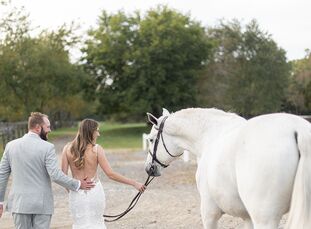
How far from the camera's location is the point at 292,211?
13.6 ft

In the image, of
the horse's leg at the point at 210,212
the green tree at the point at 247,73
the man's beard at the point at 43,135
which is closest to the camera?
the horse's leg at the point at 210,212

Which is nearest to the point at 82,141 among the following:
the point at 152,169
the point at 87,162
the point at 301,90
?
the point at 87,162

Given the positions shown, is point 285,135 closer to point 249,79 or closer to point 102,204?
point 102,204

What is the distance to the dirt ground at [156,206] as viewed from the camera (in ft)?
29.2

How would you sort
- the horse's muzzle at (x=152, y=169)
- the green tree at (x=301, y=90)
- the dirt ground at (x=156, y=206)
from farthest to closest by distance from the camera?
the green tree at (x=301, y=90)
the dirt ground at (x=156, y=206)
the horse's muzzle at (x=152, y=169)

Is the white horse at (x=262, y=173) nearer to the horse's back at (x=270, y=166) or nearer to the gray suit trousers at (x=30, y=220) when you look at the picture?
the horse's back at (x=270, y=166)

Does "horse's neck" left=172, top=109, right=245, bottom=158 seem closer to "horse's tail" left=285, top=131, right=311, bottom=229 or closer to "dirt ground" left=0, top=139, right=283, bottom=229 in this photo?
"horse's tail" left=285, top=131, right=311, bottom=229

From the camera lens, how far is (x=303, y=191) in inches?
161

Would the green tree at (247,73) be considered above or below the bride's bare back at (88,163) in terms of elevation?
above

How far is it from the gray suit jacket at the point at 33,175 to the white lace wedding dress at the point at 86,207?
0.91 feet

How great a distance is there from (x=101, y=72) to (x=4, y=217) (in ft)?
125

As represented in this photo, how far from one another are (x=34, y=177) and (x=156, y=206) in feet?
19.0

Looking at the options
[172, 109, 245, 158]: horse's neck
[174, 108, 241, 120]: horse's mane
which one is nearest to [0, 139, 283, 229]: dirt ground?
[172, 109, 245, 158]: horse's neck

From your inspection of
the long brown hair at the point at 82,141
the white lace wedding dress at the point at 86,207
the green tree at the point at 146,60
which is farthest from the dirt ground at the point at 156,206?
the green tree at the point at 146,60
